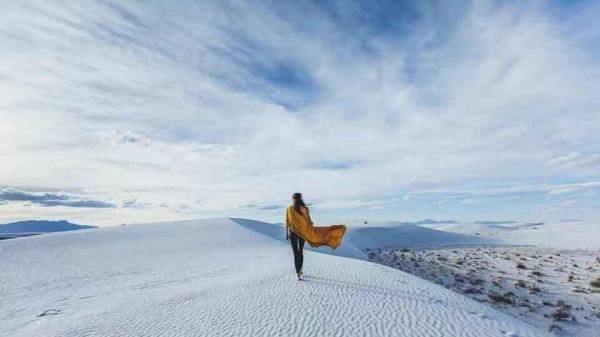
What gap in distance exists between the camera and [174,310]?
7.16 metres

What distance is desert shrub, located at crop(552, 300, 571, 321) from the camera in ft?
29.6

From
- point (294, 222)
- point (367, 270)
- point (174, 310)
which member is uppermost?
point (294, 222)

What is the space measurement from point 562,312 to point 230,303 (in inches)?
316

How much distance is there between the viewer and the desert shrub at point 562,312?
29.6 feet

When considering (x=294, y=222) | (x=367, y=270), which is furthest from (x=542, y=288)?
(x=294, y=222)

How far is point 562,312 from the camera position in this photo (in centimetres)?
938

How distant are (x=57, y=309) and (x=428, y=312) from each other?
818 centimetres

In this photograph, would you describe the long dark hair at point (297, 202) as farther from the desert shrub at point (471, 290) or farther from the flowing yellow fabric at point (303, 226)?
the desert shrub at point (471, 290)

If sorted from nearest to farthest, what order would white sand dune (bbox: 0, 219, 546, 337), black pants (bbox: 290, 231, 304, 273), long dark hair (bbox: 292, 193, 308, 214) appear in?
1. white sand dune (bbox: 0, 219, 546, 337)
2. long dark hair (bbox: 292, 193, 308, 214)
3. black pants (bbox: 290, 231, 304, 273)

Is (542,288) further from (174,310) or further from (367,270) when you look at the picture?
(174,310)

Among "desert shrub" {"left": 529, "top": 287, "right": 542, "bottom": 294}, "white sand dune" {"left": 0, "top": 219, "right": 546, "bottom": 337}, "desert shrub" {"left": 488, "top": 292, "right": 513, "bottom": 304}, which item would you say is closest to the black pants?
"white sand dune" {"left": 0, "top": 219, "right": 546, "bottom": 337}

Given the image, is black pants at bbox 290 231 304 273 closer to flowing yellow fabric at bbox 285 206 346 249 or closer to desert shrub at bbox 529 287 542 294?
flowing yellow fabric at bbox 285 206 346 249

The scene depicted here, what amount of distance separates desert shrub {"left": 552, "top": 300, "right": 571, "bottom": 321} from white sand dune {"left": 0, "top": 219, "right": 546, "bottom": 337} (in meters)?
2.87

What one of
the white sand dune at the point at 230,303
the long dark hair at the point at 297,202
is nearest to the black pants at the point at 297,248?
the white sand dune at the point at 230,303
